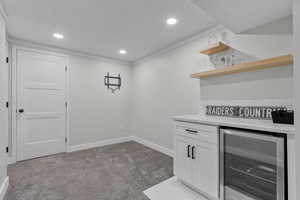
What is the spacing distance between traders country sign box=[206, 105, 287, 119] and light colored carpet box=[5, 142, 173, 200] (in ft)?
4.19

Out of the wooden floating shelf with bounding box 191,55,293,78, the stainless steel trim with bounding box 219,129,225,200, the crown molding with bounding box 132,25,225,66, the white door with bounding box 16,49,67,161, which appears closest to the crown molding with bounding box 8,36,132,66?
the white door with bounding box 16,49,67,161

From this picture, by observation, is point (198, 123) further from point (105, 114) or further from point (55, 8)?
point (105, 114)

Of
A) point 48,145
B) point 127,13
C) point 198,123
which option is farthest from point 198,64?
point 48,145

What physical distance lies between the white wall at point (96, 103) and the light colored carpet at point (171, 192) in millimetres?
2354

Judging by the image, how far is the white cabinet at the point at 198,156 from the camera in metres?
1.52

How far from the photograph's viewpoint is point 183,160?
6.11 feet

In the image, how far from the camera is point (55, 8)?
1.83 meters

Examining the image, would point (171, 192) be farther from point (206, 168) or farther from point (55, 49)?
point (55, 49)

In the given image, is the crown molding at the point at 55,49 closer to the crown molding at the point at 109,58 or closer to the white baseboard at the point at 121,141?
the crown molding at the point at 109,58

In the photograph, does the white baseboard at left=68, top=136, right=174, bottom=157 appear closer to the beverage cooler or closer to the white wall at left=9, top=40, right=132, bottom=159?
the white wall at left=9, top=40, right=132, bottom=159

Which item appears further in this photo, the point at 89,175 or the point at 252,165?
the point at 89,175

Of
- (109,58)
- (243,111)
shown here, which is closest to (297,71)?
(243,111)

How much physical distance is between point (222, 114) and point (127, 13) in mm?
2046

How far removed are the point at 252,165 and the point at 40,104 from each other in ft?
12.6
